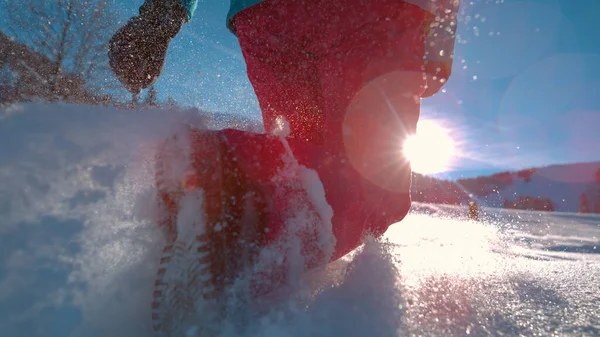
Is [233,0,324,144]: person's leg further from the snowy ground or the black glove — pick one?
the snowy ground

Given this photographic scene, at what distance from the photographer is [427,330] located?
0.45m

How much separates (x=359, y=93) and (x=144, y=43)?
25.0 inches

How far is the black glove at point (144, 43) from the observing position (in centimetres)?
96

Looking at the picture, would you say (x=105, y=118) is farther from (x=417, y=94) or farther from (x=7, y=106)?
(x=417, y=94)

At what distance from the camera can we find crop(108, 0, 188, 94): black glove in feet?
3.16

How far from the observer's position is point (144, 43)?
0.99 meters

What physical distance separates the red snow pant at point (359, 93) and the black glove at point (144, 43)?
1.00ft

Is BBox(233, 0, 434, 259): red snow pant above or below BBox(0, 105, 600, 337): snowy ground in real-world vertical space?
above

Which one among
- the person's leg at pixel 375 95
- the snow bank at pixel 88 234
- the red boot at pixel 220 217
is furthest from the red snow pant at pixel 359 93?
the snow bank at pixel 88 234

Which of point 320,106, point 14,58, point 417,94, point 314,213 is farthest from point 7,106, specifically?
point 14,58

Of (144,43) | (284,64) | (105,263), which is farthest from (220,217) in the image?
(144,43)

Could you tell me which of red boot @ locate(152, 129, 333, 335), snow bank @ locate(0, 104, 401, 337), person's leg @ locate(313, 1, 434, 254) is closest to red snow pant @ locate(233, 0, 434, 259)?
person's leg @ locate(313, 1, 434, 254)

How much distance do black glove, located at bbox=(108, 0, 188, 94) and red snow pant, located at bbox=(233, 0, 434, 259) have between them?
304mm

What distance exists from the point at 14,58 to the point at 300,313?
21.8 ft
